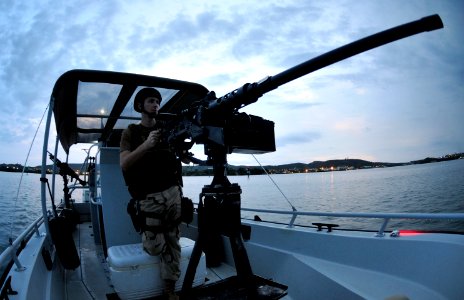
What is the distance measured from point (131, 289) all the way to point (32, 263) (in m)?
0.95

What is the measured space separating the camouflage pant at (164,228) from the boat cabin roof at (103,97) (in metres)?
1.65

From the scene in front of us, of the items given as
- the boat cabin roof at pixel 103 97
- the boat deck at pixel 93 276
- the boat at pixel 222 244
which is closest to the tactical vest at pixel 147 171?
the boat at pixel 222 244

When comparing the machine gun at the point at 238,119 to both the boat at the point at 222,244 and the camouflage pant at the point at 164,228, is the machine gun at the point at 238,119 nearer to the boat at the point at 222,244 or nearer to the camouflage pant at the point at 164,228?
the boat at the point at 222,244

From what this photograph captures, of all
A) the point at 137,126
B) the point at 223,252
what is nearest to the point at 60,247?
the point at 137,126

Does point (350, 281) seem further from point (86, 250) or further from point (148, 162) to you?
point (86, 250)

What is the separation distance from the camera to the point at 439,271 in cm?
231

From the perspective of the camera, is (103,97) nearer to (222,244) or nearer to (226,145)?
(222,244)

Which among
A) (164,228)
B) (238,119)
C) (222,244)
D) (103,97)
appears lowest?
(222,244)

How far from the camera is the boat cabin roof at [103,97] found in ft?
10.9

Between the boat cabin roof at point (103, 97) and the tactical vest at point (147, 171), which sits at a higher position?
the boat cabin roof at point (103, 97)

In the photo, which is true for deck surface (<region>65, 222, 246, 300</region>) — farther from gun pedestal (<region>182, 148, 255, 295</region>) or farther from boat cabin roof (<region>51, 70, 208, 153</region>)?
boat cabin roof (<region>51, 70, 208, 153</region>)

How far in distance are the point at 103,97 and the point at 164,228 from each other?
2.52m

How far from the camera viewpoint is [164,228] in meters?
2.64

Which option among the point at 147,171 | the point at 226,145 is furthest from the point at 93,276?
the point at 226,145
